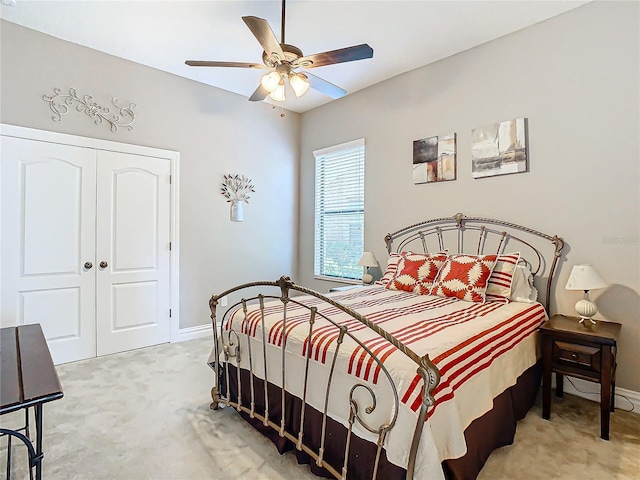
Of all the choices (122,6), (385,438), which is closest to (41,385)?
(385,438)

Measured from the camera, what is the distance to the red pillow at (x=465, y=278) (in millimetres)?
2662

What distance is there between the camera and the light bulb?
2463 millimetres

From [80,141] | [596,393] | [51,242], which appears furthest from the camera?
[80,141]

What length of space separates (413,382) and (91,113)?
3.72 m

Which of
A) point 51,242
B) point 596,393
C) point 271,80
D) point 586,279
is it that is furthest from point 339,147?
point 596,393

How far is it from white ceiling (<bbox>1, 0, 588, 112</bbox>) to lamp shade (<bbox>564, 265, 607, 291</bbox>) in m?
2.01

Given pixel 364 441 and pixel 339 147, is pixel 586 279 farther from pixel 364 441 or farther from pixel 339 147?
pixel 339 147

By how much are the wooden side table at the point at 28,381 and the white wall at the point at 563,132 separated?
10.5 feet

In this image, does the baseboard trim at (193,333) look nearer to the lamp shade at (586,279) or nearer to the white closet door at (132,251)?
the white closet door at (132,251)

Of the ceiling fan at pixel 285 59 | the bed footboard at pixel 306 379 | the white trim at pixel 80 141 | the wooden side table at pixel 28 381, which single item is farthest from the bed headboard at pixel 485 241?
the wooden side table at pixel 28 381

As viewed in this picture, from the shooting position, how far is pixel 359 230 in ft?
14.3

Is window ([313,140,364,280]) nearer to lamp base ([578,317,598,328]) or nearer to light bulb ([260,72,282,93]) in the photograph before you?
light bulb ([260,72,282,93])

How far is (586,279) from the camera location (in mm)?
2350

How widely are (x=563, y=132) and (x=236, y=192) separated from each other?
11.1 ft
